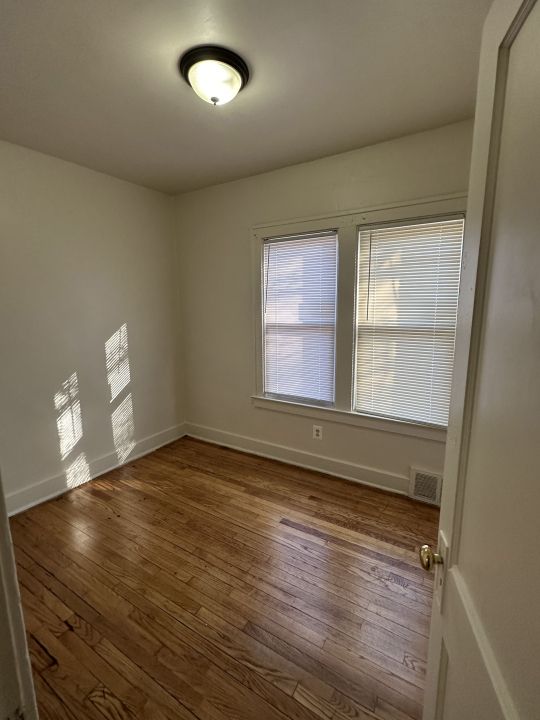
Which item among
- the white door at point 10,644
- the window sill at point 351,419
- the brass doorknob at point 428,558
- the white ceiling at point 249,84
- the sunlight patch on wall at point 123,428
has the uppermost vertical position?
the white ceiling at point 249,84

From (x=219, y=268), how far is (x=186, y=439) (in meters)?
1.94

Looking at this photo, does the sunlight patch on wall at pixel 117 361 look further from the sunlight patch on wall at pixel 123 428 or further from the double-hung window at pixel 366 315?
the double-hung window at pixel 366 315

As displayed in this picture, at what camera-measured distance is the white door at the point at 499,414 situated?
46cm

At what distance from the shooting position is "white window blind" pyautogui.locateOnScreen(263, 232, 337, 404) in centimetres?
268

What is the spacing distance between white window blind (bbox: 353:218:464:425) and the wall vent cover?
16.2 inches

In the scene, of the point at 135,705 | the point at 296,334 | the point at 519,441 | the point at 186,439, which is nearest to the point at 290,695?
the point at 135,705

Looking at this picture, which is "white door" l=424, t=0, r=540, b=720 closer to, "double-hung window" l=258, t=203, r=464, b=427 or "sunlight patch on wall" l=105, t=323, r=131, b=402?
"double-hung window" l=258, t=203, r=464, b=427

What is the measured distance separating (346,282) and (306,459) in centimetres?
163

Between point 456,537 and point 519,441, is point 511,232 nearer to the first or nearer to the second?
point 519,441

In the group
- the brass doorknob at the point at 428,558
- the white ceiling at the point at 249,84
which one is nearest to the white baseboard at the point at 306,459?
the brass doorknob at the point at 428,558

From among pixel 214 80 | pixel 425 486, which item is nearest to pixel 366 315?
pixel 425 486

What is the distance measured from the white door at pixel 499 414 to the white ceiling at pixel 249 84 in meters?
1.02

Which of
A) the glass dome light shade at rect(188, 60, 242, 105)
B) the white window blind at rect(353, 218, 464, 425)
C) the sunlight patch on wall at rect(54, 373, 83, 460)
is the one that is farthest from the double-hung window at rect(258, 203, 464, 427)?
the sunlight patch on wall at rect(54, 373, 83, 460)

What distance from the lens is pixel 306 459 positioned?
298cm
